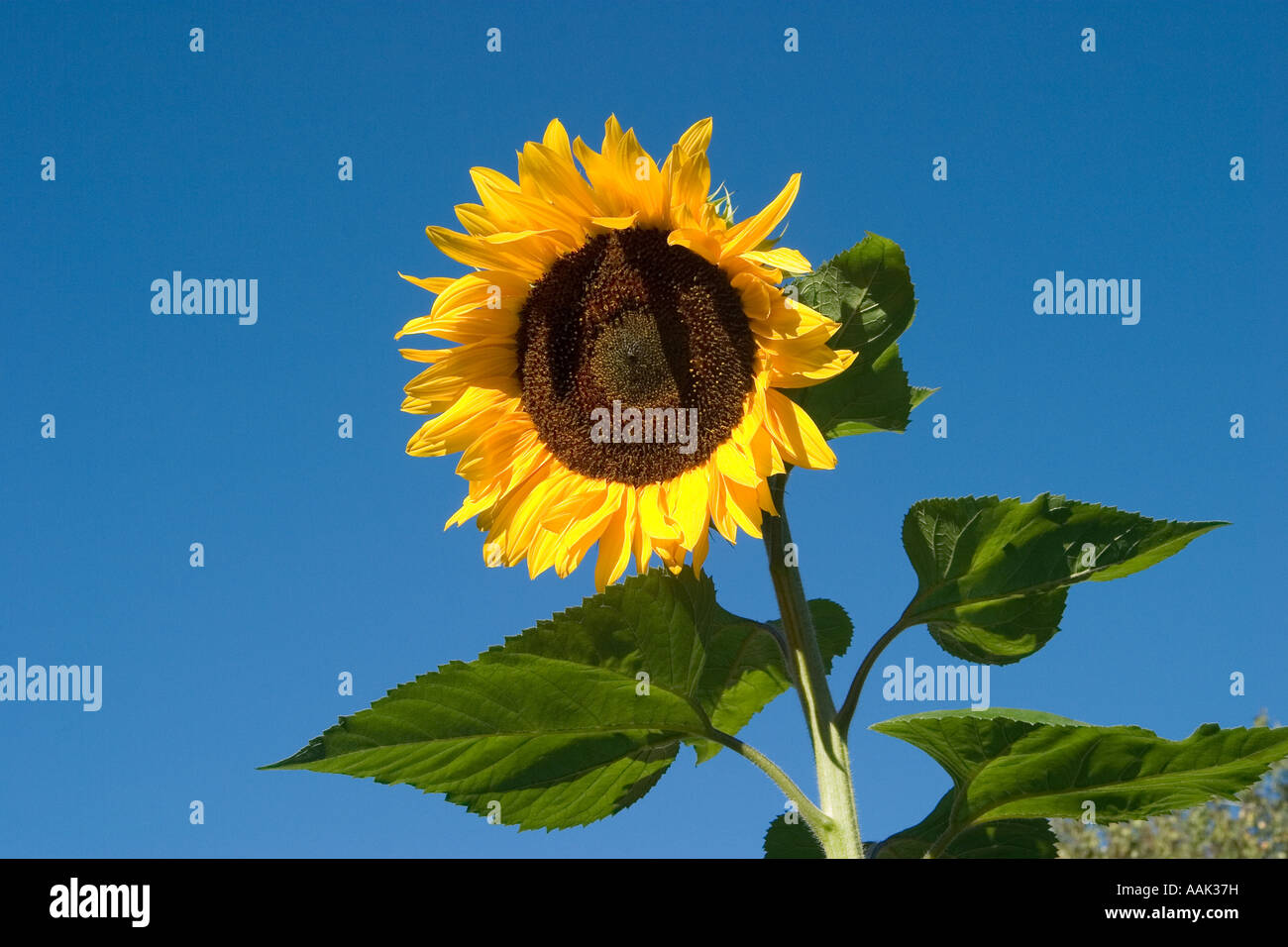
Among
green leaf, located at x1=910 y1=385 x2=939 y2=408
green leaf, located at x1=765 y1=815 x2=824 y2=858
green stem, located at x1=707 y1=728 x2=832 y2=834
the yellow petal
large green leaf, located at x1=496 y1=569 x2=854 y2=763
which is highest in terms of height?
the yellow petal

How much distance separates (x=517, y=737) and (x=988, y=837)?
158 centimetres

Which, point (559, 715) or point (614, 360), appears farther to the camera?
point (614, 360)

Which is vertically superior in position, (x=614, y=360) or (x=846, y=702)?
(x=614, y=360)

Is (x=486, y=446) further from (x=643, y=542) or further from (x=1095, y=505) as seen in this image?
(x=1095, y=505)

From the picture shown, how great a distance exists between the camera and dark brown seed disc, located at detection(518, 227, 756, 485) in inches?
153

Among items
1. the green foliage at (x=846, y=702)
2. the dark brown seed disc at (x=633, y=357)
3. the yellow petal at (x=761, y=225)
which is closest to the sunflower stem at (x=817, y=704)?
the green foliage at (x=846, y=702)

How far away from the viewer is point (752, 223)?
142 inches

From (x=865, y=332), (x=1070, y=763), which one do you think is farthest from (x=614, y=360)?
(x=1070, y=763)

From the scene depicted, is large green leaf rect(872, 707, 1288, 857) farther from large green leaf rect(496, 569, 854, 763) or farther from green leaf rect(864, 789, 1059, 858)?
large green leaf rect(496, 569, 854, 763)

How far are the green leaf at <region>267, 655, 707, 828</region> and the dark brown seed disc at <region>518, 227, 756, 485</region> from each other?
85cm

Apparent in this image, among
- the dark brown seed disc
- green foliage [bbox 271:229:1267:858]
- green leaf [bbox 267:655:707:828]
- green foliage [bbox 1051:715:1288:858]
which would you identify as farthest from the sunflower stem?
green foliage [bbox 1051:715:1288:858]

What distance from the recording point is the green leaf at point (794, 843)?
4.23m

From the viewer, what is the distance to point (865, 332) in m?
3.59

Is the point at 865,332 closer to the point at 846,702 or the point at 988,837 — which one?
the point at 846,702
